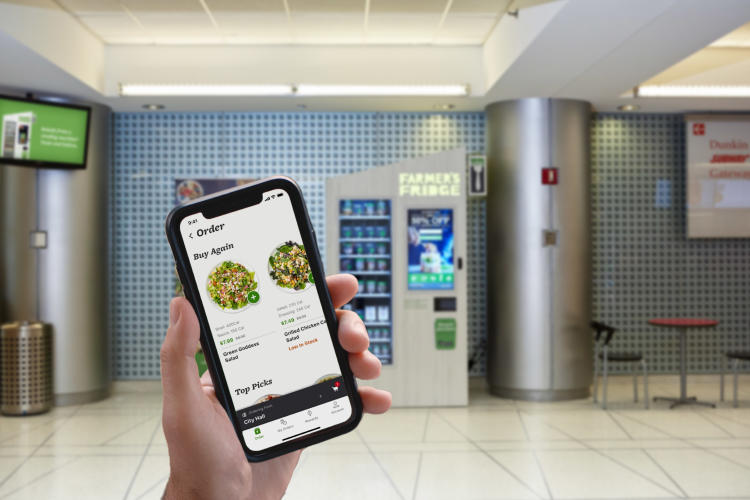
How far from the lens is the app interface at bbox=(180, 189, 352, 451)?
1261 mm

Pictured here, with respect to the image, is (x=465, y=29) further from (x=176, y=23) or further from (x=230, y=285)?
(x=230, y=285)

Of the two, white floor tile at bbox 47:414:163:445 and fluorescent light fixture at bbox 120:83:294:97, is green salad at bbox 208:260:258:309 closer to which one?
white floor tile at bbox 47:414:163:445

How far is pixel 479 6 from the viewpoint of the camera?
6.08 m

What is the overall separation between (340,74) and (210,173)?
6.25ft

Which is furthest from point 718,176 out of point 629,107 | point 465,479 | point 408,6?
point 465,479

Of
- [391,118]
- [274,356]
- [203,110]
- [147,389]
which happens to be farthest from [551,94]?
[274,356]

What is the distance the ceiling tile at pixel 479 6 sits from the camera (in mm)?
5957

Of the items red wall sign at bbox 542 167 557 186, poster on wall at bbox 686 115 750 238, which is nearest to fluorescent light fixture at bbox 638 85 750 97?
poster on wall at bbox 686 115 750 238

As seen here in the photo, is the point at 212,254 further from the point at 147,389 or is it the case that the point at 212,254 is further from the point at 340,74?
the point at 147,389

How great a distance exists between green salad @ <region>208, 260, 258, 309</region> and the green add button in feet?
19.1

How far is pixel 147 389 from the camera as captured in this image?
26.0ft

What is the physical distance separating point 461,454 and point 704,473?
1.64 meters

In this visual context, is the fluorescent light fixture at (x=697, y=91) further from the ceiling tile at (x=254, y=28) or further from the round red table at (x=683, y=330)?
the ceiling tile at (x=254, y=28)

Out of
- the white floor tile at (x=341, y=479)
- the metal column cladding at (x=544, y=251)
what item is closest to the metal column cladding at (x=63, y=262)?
the white floor tile at (x=341, y=479)
